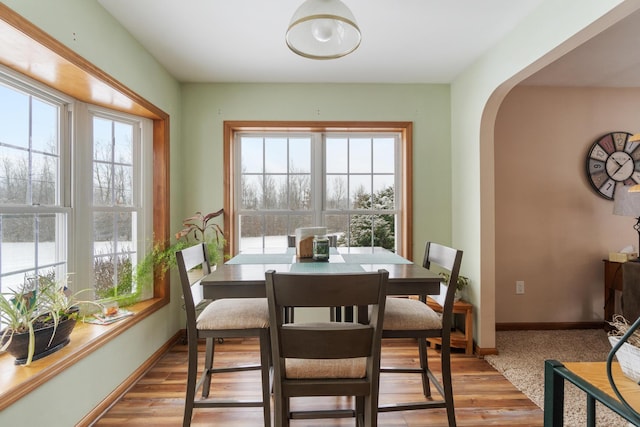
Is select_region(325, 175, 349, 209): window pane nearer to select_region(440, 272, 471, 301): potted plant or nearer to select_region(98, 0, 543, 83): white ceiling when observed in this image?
select_region(98, 0, 543, 83): white ceiling

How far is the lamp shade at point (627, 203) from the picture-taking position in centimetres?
274

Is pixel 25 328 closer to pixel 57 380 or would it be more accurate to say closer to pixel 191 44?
pixel 57 380

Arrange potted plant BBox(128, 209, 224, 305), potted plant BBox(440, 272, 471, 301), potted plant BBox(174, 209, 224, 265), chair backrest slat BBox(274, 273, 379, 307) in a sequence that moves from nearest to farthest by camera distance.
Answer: chair backrest slat BBox(274, 273, 379, 307) < potted plant BBox(128, 209, 224, 305) < potted plant BBox(440, 272, 471, 301) < potted plant BBox(174, 209, 224, 265)

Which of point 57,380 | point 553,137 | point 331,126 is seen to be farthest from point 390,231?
point 57,380

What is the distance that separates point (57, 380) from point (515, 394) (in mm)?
2684

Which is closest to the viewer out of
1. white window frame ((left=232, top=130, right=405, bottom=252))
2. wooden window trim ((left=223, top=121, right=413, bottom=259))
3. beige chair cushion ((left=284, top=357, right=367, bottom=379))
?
beige chair cushion ((left=284, top=357, right=367, bottom=379))

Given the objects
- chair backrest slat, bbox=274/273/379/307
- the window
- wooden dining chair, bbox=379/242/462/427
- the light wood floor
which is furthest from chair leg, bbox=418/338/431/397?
the window

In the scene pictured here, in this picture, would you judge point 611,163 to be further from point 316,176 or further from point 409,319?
point 409,319

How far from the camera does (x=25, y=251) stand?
6.08 ft

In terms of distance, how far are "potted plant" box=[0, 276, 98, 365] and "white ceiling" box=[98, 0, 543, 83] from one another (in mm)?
1718

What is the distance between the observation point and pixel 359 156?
11.2 ft

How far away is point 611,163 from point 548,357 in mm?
2062

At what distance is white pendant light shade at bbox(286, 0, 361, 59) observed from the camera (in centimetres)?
145

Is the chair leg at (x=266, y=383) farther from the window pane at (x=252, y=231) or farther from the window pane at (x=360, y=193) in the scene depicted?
the window pane at (x=360, y=193)
